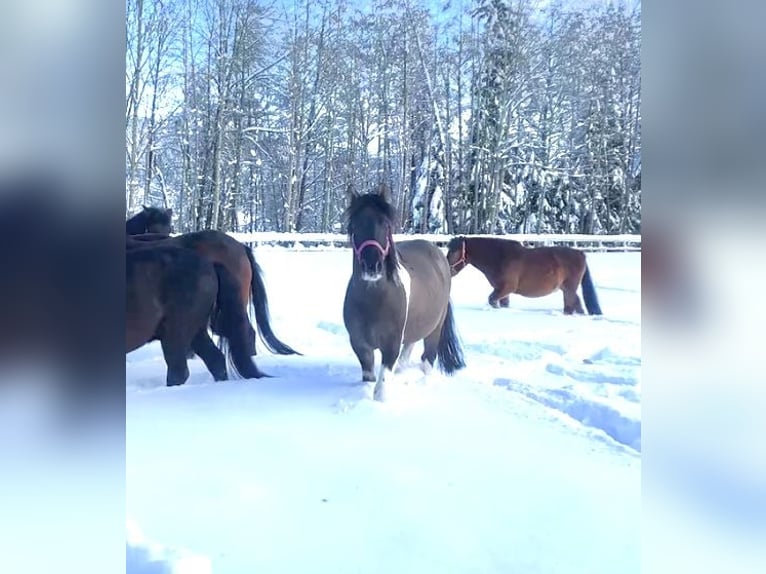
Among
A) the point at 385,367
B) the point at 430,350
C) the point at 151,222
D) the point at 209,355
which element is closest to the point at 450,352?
Result: the point at 430,350

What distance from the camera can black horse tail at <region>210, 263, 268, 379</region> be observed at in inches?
48.9

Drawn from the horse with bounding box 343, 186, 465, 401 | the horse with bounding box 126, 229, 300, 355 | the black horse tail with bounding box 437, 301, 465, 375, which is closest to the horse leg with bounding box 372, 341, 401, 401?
the horse with bounding box 343, 186, 465, 401

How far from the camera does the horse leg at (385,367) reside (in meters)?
1.19

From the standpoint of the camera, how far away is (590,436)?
108 centimetres

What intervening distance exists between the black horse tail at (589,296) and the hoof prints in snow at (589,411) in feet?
0.75

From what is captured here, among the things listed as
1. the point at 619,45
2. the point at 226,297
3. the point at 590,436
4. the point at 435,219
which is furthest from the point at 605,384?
the point at 226,297

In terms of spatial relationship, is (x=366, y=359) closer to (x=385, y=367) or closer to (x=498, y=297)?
(x=385, y=367)

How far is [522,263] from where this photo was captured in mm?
1417

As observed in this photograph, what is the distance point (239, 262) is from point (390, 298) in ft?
1.17

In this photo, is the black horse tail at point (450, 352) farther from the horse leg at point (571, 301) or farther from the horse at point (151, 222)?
the horse at point (151, 222)
